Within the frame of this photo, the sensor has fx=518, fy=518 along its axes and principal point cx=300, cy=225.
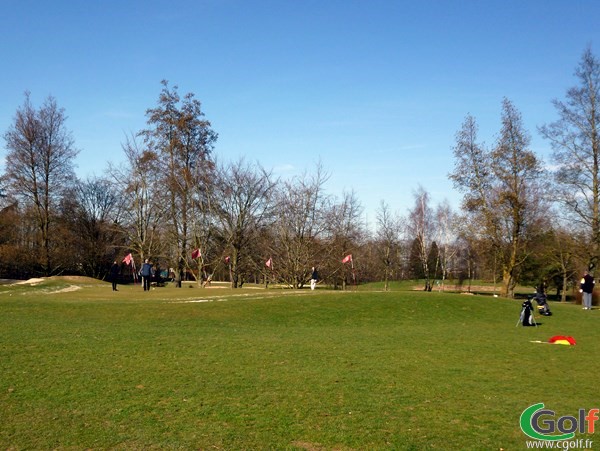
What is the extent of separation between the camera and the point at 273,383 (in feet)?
31.8

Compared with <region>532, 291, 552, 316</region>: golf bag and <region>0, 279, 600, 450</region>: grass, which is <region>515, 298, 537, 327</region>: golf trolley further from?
<region>532, 291, 552, 316</region>: golf bag

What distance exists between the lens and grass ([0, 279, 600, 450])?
6996 millimetres

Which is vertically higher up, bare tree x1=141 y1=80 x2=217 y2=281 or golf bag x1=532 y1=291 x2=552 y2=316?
bare tree x1=141 y1=80 x2=217 y2=281

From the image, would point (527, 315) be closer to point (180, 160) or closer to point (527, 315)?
point (527, 315)

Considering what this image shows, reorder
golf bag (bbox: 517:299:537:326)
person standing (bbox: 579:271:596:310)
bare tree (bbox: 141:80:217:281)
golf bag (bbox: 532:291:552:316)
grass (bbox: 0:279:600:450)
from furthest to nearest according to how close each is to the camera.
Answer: bare tree (bbox: 141:80:217:281) → person standing (bbox: 579:271:596:310) → golf bag (bbox: 532:291:552:316) → golf bag (bbox: 517:299:537:326) → grass (bbox: 0:279:600:450)

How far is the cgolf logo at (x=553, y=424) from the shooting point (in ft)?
23.6

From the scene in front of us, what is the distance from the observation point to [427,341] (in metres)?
15.9

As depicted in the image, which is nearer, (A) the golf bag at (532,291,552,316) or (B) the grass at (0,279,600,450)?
(B) the grass at (0,279,600,450)

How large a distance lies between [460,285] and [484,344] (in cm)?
6354

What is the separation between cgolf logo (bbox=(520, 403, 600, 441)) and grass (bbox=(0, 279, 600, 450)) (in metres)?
0.17

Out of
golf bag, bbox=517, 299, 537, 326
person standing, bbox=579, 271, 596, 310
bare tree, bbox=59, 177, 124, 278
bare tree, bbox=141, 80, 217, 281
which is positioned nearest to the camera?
golf bag, bbox=517, 299, 537, 326

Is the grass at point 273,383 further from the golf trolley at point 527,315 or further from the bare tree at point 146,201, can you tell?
the bare tree at point 146,201

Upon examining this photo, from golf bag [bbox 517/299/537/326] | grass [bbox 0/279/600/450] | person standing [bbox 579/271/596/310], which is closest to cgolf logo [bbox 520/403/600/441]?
grass [bbox 0/279/600/450]

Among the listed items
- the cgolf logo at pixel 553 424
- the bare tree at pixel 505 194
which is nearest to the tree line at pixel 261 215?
the bare tree at pixel 505 194
